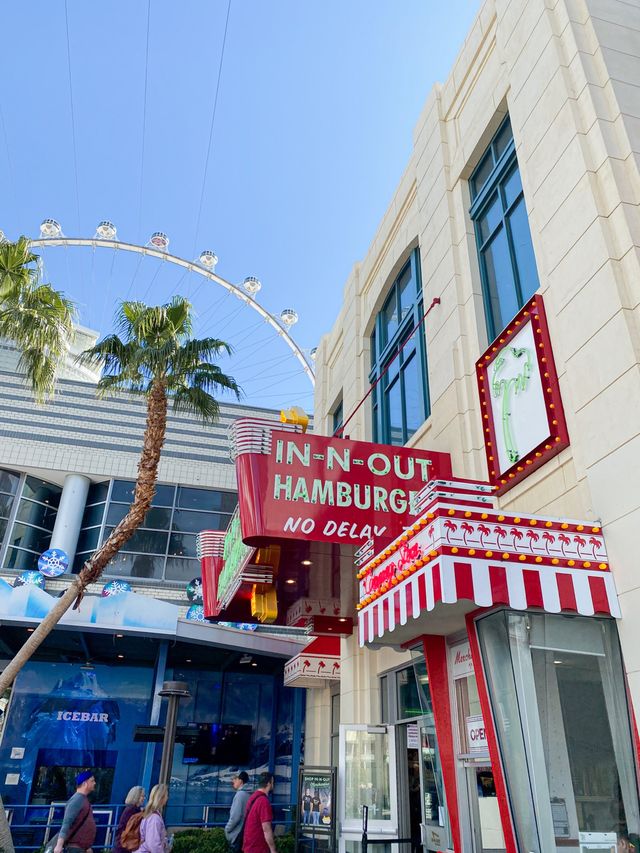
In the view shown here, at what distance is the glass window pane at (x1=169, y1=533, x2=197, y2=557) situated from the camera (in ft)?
78.6

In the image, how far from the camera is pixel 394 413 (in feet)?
45.1

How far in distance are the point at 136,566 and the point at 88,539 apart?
2748mm

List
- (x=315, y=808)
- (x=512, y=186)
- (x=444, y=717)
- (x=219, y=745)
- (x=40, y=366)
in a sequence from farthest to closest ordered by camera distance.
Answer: (x=219, y=745)
(x=40, y=366)
(x=315, y=808)
(x=512, y=186)
(x=444, y=717)

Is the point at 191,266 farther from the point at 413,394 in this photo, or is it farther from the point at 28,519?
the point at 413,394

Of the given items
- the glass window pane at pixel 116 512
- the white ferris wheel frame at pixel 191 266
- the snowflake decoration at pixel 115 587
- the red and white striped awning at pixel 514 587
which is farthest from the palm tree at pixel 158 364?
the white ferris wheel frame at pixel 191 266

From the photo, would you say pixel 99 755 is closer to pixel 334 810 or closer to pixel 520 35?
pixel 334 810

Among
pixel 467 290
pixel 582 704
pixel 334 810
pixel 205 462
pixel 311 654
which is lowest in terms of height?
pixel 334 810

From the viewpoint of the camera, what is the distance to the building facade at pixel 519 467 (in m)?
5.71

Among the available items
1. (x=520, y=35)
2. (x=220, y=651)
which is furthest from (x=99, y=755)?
(x=520, y=35)

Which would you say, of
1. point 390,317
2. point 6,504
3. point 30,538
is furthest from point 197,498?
point 390,317

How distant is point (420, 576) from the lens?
6051 millimetres

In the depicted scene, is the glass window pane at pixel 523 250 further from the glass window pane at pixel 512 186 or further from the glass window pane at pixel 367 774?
the glass window pane at pixel 367 774

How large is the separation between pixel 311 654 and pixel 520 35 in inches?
512

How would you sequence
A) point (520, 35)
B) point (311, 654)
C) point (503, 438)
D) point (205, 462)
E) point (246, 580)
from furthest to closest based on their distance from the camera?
point (205, 462) < point (311, 654) < point (246, 580) < point (520, 35) < point (503, 438)
